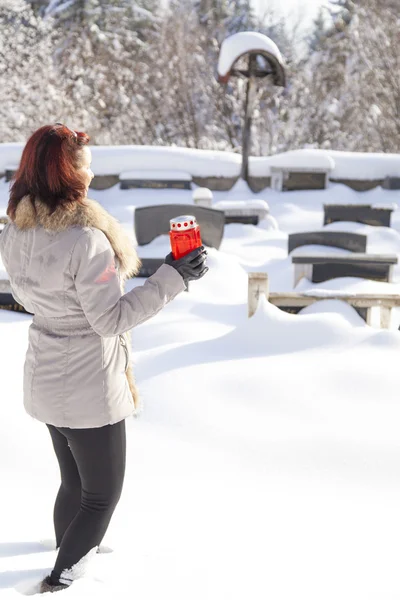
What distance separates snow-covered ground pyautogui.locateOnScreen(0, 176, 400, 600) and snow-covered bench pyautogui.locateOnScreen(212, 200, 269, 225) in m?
7.00

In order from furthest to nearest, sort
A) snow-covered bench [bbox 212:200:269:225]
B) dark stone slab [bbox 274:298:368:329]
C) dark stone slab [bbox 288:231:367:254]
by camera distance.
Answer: snow-covered bench [bbox 212:200:269:225] → dark stone slab [bbox 288:231:367:254] → dark stone slab [bbox 274:298:368:329]

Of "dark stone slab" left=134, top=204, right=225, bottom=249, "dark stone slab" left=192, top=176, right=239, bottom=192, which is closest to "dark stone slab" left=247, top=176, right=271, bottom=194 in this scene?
"dark stone slab" left=192, top=176, right=239, bottom=192

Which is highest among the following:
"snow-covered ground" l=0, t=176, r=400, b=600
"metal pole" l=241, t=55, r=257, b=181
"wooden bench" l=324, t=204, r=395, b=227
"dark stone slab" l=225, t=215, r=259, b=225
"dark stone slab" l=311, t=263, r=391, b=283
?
"metal pole" l=241, t=55, r=257, b=181

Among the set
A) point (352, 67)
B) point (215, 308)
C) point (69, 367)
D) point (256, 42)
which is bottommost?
point (215, 308)

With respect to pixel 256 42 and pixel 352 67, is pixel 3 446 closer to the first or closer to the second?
pixel 256 42

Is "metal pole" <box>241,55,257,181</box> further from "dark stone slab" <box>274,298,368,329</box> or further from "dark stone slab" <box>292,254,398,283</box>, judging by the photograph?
"dark stone slab" <box>274,298,368,329</box>

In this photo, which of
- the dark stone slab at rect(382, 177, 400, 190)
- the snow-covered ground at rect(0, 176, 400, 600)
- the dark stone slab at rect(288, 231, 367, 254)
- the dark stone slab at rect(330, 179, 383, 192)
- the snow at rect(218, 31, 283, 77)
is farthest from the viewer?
the dark stone slab at rect(330, 179, 383, 192)

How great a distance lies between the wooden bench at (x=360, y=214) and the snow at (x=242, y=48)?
185 inches

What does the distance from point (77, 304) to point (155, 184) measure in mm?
13263

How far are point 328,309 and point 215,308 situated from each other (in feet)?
5.44

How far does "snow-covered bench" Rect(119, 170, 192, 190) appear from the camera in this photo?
14609 mm

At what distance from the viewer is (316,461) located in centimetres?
320

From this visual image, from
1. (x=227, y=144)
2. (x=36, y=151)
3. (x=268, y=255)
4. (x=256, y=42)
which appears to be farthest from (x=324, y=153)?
(x=36, y=151)

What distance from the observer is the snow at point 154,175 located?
14.6 m
